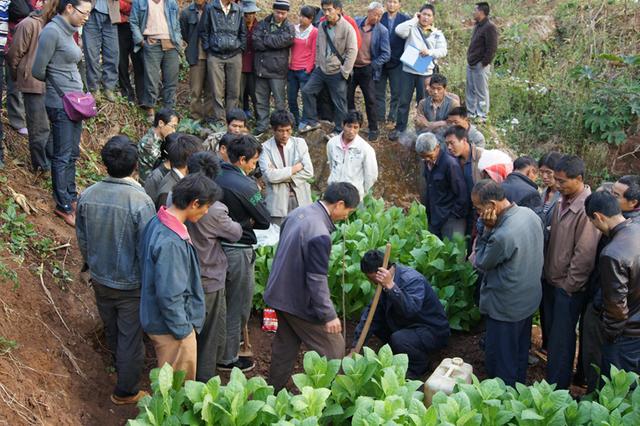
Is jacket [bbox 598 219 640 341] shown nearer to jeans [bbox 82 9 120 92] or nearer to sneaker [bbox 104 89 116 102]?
jeans [bbox 82 9 120 92]

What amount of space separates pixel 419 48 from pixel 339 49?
1.16 meters

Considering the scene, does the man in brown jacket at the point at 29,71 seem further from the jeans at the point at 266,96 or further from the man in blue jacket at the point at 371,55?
the man in blue jacket at the point at 371,55

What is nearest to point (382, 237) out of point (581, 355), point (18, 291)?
point (581, 355)

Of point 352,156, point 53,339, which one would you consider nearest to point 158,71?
point 352,156

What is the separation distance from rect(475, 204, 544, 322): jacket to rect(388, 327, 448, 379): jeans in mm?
594

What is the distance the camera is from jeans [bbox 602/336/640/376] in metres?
4.80

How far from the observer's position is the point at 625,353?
484 cm

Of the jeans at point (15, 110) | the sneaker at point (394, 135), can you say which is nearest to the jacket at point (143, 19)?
the jeans at point (15, 110)

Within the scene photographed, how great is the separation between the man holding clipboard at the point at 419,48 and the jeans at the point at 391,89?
0.14 metres

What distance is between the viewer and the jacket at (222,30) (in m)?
8.64

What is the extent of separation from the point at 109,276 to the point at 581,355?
3.72 m

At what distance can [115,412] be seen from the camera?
502cm

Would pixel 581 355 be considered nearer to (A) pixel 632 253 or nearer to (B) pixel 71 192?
(A) pixel 632 253

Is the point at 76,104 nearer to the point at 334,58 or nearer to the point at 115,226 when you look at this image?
the point at 115,226
